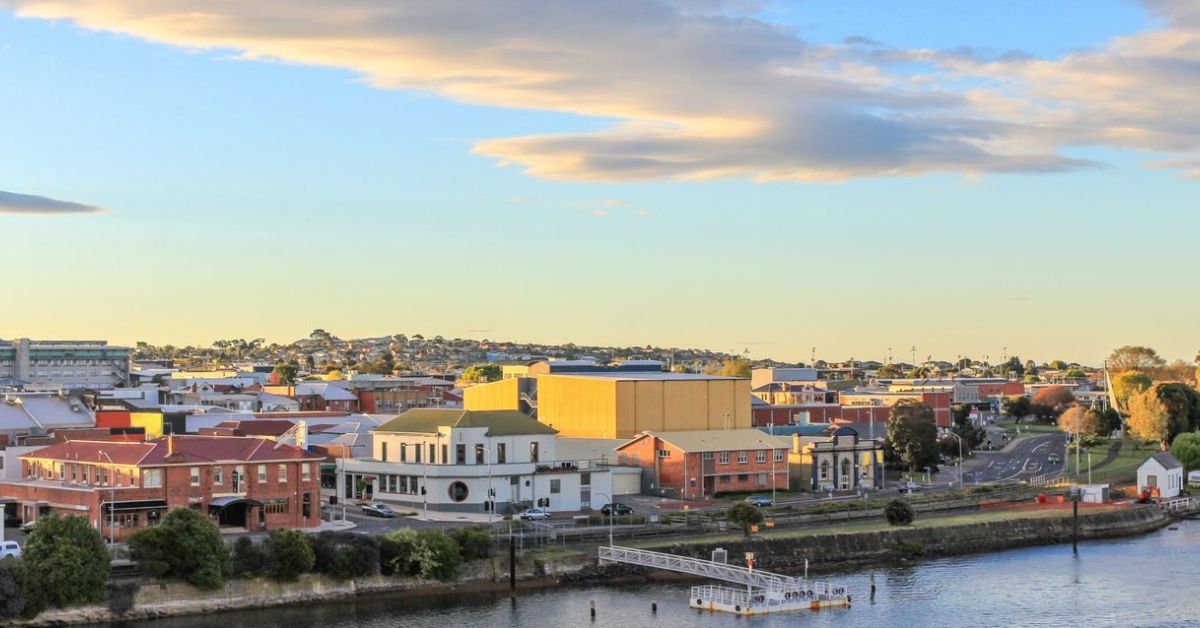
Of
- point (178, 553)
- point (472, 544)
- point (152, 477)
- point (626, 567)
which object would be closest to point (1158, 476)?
point (626, 567)

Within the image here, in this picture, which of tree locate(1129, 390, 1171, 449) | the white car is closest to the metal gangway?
the white car

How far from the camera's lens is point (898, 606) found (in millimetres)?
48625

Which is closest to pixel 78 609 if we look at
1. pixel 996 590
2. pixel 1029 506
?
pixel 996 590

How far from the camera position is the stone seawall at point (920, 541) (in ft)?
181

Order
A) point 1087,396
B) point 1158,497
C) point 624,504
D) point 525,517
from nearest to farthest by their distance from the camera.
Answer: point 525,517 < point 624,504 < point 1158,497 < point 1087,396

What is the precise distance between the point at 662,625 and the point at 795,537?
13.2m

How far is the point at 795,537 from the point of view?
188 feet

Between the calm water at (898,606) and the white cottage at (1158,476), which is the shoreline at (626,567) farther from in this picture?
the white cottage at (1158,476)

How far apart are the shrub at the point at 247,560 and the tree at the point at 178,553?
2.68ft

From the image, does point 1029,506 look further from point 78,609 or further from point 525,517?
point 78,609

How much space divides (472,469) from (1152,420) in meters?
57.2

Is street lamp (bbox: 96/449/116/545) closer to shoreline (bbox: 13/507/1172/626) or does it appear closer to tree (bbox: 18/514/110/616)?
shoreline (bbox: 13/507/1172/626)

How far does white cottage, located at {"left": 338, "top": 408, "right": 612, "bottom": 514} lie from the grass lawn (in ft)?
31.0

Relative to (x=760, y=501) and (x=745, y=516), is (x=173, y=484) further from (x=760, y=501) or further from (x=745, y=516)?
(x=760, y=501)
